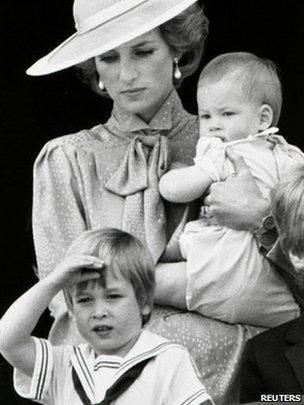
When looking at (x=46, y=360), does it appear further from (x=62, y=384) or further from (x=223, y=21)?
(x=223, y=21)

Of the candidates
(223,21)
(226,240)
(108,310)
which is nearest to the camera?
(108,310)

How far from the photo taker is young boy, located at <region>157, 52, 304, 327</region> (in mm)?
5047

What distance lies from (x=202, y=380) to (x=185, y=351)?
1.36 feet

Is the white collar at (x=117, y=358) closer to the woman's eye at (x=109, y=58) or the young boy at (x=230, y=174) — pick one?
the young boy at (x=230, y=174)

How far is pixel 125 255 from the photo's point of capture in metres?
4.69

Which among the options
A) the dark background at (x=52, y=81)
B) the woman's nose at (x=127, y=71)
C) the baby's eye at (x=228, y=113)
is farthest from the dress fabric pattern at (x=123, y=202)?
the dark background at (x=52, y=81)

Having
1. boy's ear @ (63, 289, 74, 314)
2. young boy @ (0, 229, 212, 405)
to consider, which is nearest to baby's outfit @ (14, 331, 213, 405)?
young boy @ (0, 229, 212, 405)

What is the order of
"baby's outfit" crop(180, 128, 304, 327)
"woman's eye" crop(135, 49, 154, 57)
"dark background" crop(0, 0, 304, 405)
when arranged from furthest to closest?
"dark background" crop(0, 0, 304, 405) → "woman's eye" crop(135, 49, 154, 57) → "baby's outfit" crop(180, 128, 304, 327)

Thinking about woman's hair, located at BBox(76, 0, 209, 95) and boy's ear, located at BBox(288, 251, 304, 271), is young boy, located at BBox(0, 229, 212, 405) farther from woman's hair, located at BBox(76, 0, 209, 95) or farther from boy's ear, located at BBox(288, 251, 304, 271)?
woman's hair, located at BBox(76, 0, 209, 95)

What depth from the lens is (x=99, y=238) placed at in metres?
4.73

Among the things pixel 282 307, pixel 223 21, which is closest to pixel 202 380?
pixel 282 307

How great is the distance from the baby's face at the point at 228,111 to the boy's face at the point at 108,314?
2.20ft

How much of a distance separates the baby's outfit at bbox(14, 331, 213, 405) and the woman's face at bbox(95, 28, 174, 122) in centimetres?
84

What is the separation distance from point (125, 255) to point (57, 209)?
63 cm
